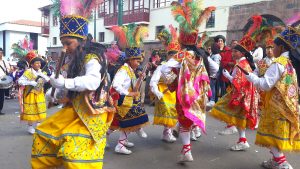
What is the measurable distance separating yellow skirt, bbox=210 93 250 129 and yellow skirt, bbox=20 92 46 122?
11.8 ft

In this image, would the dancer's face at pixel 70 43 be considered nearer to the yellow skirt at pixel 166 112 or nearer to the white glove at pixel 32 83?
the yellow skirt at pixel 166 112

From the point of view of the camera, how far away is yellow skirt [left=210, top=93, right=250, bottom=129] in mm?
5211

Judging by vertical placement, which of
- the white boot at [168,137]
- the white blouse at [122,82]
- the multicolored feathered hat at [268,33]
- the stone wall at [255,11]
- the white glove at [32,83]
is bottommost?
the white boot at [168,137]

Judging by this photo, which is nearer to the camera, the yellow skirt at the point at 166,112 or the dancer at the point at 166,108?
the dancer at the point at 166,108

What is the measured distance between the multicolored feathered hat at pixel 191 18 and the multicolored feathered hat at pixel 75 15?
1698mm

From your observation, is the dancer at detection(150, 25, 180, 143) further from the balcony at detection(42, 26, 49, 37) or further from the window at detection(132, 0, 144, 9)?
the balcony at detection(42, 26, 49, 37)

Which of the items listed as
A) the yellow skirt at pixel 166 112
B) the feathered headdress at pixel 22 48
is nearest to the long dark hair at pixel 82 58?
the yellow skirt at pixel 166 112

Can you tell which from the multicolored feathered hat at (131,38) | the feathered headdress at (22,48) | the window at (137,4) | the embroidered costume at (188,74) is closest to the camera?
the embroidered costume at (188,74)

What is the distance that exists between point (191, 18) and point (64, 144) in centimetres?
270

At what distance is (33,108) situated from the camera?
6.53 m

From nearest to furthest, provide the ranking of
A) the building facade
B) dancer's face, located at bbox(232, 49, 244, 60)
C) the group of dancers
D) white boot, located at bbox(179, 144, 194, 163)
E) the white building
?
the group of dancers → white boot, located at bbox(179, 144, 194, 163) → dancer's face, located at bbox(232, 49, 244, 60) → the building facade → the white building

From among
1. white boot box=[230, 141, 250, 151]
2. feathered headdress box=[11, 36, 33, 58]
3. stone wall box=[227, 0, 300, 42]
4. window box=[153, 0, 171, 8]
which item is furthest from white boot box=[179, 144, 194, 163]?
window box=[153, 0, 171, 8]

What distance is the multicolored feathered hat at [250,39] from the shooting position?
523cm

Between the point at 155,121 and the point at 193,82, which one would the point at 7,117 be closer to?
the point at 155,121
